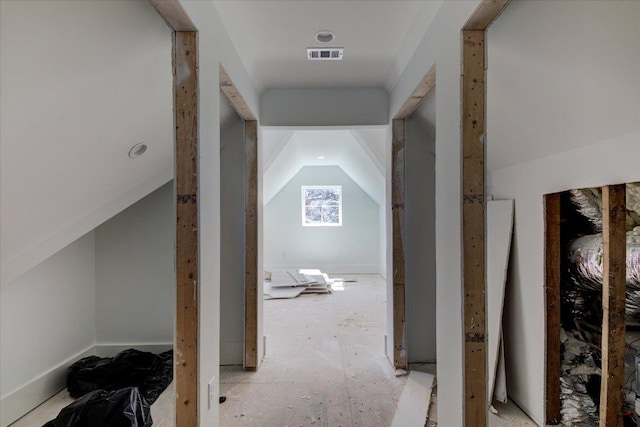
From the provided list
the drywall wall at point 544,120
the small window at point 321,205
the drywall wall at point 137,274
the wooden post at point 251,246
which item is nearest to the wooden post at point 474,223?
the drywall wall at point 544,120

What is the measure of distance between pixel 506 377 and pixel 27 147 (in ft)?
9.33

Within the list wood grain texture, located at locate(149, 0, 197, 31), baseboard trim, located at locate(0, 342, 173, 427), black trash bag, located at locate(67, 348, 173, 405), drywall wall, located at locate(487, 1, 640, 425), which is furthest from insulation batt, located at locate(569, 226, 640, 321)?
baseboard trim, located at locate(0, 342, 173, 427)

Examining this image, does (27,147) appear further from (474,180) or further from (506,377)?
(506,377)

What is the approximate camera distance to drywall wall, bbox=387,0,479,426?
4.91 ft

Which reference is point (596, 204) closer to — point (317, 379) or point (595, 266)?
point (595, 266)

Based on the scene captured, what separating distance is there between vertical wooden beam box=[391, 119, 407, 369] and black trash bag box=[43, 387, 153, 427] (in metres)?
1.90

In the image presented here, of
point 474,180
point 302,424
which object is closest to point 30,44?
point 474,180

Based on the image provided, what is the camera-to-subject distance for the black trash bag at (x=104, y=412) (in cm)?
192

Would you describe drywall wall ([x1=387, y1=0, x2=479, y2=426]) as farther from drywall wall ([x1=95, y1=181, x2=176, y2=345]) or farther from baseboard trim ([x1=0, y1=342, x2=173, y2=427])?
baseboard trim ([x1=0, y1=342, x2=173, y2=427])

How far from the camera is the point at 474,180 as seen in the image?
56.6 inches

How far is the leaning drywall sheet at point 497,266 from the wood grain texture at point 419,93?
827 mm

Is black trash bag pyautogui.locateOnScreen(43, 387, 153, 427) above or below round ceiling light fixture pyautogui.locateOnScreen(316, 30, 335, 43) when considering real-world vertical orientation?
below

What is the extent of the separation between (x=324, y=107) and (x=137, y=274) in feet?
7.10

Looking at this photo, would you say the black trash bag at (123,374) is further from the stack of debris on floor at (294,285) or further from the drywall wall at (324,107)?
the stack of debris on floor at (294,285)
